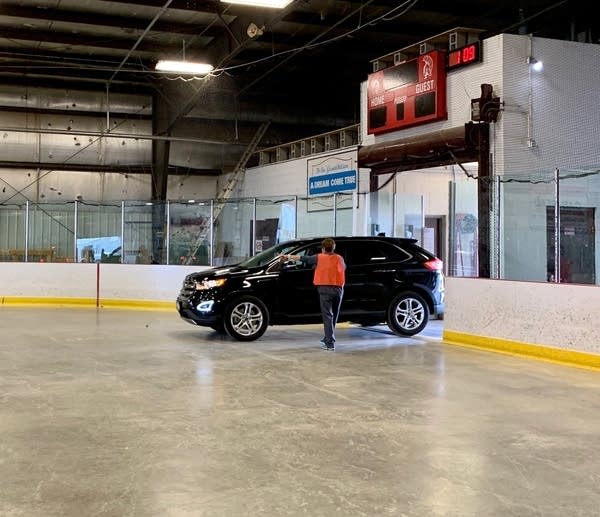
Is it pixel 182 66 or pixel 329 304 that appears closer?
pixel 329 304

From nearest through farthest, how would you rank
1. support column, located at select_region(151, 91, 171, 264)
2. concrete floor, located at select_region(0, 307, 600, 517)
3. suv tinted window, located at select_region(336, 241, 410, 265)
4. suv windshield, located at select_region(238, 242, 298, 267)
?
concrete floor, located at select_region(0, 307, 600, 517) → suv windshield, located at select_region(238, 242, 298, 267) → suv tinted window, located at select_region(336, 241, 410, 265) → support column, located at select_region(151, 91, 171, 264)

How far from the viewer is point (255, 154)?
2516 cm

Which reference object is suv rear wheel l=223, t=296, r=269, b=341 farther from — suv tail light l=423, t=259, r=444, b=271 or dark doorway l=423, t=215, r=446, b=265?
dark doorway l=423, t=215, r=446, b=265

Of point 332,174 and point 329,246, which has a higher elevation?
point 332,174

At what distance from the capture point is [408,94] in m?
15.2

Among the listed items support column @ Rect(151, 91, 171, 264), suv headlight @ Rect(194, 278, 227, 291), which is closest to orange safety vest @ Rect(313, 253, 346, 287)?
suv headlight @ Rect(194, 278, 227, 291)

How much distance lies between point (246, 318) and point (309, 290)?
114 cm

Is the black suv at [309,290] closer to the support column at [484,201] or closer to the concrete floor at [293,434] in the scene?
the support column at [484,201]

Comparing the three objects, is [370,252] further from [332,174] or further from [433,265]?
[332,174]

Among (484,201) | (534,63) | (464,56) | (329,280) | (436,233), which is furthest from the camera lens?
(436,233)

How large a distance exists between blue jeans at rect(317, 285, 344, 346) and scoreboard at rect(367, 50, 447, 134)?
5.96m

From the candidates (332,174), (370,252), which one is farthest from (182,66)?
(370,252)

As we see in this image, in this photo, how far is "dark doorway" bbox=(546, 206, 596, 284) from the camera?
33.1ft

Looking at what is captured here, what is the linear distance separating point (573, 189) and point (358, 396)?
5720 millimetres
